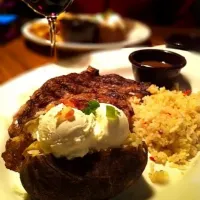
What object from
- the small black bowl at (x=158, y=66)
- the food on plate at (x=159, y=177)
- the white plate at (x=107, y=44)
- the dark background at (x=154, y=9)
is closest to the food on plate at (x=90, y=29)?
the white plate at (x=107, y=44)

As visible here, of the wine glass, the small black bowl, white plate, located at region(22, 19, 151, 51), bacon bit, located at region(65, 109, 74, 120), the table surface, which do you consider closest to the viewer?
bacon bit, located at region(65, 109, 74, 120)

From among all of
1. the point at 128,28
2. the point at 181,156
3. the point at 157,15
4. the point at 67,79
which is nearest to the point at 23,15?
the point at 128,28

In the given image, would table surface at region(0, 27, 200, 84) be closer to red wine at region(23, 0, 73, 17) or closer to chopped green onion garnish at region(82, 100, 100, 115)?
red wine at region(23, 0, 73, 17)

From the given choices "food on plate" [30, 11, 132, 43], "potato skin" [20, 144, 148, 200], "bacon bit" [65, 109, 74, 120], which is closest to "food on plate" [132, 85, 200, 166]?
"potato skin" [20, 144, 148, 200]

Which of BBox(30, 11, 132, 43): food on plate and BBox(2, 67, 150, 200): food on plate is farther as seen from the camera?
BBox(30, 11, 132, 43): food on plate

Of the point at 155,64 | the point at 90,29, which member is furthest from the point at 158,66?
the point at 90,29

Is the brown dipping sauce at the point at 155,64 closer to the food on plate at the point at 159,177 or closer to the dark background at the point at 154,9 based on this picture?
the food on plate at the point at 159,177
